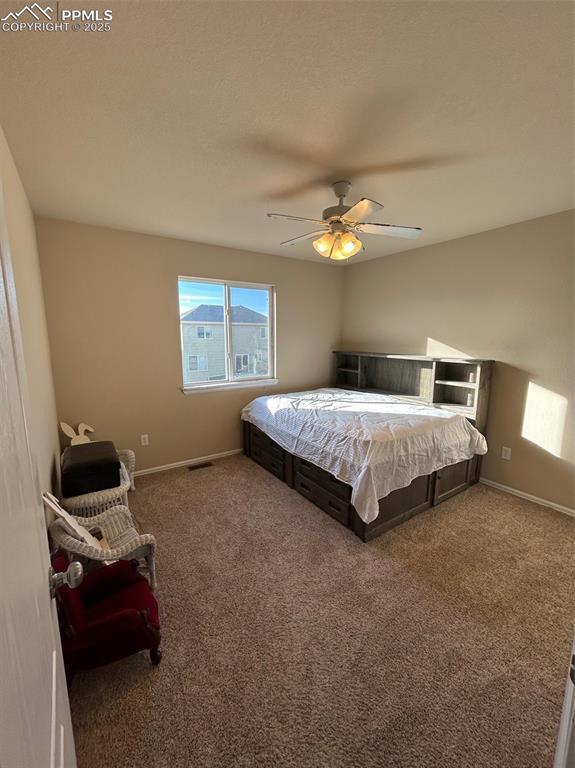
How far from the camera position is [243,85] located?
135 cm

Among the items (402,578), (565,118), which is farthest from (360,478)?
(565,118)

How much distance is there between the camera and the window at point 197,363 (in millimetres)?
3760

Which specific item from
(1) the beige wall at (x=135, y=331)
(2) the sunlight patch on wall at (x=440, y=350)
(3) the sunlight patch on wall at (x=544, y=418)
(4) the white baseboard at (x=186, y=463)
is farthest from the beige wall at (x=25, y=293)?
(3) the sunlight patch on wall at (x=544, y=418)

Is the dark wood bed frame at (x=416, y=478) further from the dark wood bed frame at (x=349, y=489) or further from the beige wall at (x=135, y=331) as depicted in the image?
the beige wall at (x=135, y=331)

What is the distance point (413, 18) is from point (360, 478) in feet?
7.51

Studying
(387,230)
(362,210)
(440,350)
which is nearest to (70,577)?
(362,210)

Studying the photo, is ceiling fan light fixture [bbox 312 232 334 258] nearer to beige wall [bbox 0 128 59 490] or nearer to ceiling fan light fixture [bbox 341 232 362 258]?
ceiling fan light fixture [bbox 341 232 362 258]

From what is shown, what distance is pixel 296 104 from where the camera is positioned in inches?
57.2

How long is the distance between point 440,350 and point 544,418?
1.18 metres

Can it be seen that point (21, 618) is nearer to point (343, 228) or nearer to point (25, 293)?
point (25, 293)

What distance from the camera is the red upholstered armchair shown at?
132 cm

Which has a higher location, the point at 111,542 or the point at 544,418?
the point at 544,418

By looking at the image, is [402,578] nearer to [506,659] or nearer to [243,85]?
[506,659]

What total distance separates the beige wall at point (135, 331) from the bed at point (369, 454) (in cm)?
91
